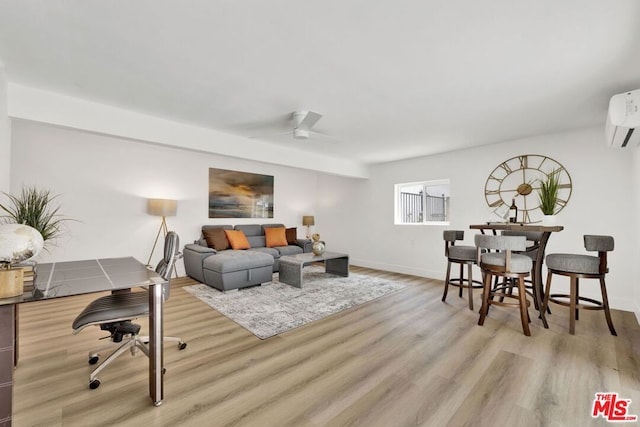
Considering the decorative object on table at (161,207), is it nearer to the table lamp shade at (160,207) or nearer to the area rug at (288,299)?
the table lamp shade at (160,207)

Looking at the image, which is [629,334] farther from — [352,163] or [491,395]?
[352,163]

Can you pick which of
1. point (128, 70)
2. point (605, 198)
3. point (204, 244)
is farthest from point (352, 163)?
point (128, 70)

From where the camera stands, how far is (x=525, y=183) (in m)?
4.12

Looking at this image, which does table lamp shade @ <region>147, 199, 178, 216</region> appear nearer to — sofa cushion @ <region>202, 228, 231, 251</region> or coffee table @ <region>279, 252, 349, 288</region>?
sofa cushion @ <region>202, 228, 231, 251</region>

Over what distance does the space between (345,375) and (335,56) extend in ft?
7.66

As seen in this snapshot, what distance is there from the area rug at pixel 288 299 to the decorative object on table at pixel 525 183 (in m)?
2.09

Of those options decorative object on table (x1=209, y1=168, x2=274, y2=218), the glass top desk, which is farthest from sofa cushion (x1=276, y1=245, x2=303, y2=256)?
the glass top desk

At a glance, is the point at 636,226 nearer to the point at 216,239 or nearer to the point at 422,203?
the point at 422,203

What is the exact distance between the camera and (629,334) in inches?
107

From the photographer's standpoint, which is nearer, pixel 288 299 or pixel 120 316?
pixel 120 316

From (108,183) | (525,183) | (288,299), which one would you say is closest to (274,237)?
(288,299)

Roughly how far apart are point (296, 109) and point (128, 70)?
155 centimetres

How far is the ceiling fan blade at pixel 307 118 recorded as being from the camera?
3028 millimetres

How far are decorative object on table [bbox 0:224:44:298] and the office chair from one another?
47cm
